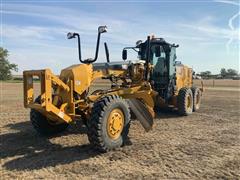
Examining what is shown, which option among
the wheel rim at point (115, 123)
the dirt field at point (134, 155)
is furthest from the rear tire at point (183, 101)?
the wheel rim at point (115, 123)

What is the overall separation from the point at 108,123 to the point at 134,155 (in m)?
0.84

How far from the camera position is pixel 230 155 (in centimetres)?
711

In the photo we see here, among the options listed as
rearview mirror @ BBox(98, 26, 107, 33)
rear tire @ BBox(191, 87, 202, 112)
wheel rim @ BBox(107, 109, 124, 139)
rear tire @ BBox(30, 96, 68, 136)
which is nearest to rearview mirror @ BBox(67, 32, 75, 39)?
rearview mirror @ BBox(98, 26, 107, 33)

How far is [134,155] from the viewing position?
7.01 meters

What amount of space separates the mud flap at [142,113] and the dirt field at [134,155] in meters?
0.33

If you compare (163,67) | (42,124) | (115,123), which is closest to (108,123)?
(115,123)

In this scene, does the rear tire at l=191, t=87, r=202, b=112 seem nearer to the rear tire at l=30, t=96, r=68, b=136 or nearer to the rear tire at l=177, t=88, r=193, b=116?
the rear tire at l=177, t=88, r=193, b=116

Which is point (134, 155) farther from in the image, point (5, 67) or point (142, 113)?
point (5, 67)

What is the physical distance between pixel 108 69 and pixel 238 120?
5.25m

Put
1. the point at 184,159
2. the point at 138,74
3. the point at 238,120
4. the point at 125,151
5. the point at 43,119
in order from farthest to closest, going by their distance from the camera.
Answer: the point at 238,120, the point at 138,74, the point at 43,119, the point at 125,151, the point at 184,159

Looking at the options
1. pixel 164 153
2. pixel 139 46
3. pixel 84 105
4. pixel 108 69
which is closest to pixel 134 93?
pixel 108 69

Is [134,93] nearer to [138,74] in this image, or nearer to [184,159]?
[138,74]

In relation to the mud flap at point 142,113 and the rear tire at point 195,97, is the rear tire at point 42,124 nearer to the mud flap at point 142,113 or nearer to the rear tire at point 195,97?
the mud flap at point 142,113

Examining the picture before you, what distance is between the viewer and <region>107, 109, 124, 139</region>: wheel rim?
7293mm
